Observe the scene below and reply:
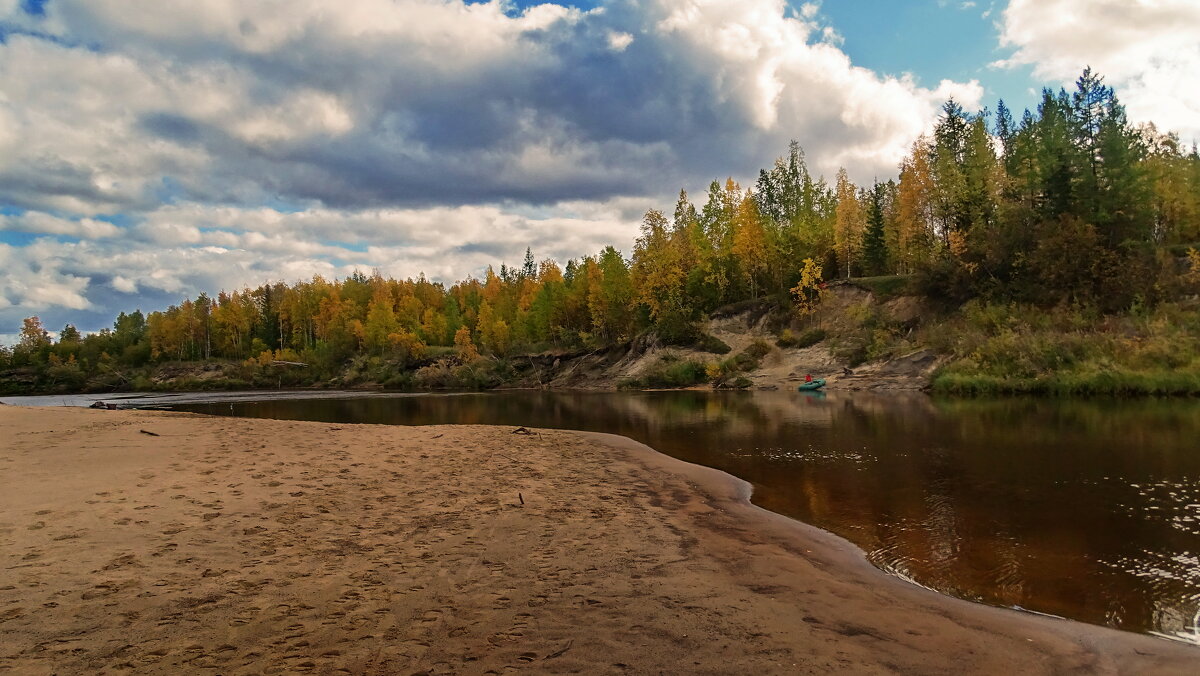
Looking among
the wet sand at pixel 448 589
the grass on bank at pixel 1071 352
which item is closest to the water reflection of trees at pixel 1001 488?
the wet sand at pixel 448 589

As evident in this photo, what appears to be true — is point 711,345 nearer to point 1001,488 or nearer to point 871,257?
point 871,257

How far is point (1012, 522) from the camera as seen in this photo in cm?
1091

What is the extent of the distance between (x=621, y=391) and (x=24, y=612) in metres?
59.2

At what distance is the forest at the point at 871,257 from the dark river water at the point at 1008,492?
865 inches

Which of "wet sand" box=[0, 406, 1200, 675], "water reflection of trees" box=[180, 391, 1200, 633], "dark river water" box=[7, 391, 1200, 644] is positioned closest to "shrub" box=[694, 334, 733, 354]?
"water reflection of trees" box=[180, 391, 1200, 633]

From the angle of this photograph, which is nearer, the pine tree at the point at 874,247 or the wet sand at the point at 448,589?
the wet sand at the point at 448,589

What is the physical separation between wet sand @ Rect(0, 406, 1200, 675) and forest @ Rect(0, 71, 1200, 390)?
48690 mm

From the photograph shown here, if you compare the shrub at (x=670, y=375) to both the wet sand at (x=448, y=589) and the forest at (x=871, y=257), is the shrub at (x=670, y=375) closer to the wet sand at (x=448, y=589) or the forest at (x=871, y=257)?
the forest at (x=871, y=257)

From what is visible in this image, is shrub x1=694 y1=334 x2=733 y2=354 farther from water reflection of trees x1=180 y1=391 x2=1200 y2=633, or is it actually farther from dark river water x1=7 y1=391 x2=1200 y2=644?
dark river water x1=7 y1=391 x2=1200 y2=644

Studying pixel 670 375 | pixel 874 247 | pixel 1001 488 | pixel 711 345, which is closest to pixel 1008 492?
pixel 1001 488

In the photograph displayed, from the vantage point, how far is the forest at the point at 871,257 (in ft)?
155

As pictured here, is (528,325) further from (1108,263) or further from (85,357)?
(85,357)

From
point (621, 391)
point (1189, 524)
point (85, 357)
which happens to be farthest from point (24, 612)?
point (85, 357)

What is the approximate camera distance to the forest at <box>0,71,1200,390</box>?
155ft
